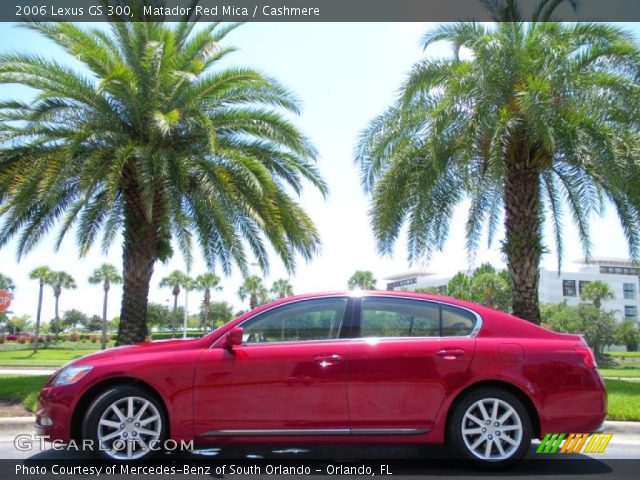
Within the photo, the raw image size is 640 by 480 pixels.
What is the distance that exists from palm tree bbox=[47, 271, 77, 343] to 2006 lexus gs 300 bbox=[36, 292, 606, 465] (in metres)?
74.2

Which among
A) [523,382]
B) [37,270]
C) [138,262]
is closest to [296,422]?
[523,382]

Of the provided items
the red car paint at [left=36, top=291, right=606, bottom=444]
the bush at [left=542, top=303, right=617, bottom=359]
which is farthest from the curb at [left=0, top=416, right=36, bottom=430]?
the bush at [left=542, top=303, right=617, bottom=359]

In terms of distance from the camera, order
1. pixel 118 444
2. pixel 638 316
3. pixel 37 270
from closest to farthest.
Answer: pixel 118 444
pixel 37 270
pixel 638 316

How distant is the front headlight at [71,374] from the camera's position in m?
5.12

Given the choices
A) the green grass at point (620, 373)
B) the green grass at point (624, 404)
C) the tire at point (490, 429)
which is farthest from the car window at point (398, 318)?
the green grass at point (620, 373)

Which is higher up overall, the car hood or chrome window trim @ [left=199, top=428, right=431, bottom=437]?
the car hood

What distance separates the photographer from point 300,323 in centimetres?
538

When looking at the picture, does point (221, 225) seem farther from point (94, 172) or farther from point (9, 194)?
point (9, 194)

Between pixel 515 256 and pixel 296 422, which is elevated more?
pixel 515 256

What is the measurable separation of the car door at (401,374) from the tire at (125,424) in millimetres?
1662

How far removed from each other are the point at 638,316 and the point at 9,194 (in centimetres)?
9707

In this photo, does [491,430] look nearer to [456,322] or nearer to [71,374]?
[456,322]

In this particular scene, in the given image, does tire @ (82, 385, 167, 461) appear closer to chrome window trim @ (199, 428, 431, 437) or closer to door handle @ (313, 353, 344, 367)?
chrome window trim @ (199, 428, 431, 437)

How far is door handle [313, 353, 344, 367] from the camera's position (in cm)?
511
